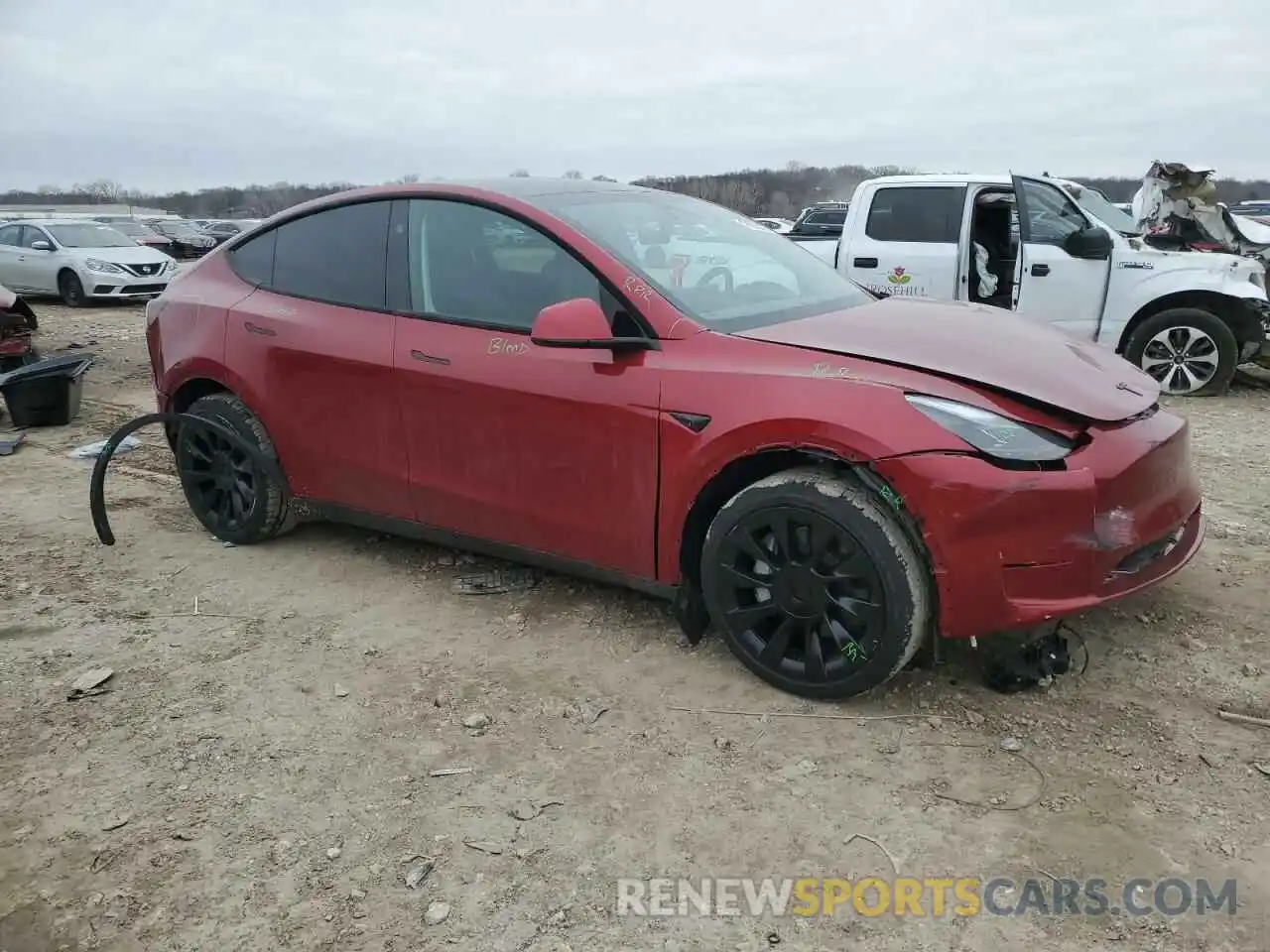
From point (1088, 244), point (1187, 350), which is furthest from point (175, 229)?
point (1187, 350)

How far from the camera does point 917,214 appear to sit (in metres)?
8.05

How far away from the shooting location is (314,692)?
10.6 ft

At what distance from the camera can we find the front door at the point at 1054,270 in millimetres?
7664

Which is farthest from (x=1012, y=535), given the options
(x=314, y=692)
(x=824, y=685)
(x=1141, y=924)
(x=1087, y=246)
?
(x=1087, y=246)

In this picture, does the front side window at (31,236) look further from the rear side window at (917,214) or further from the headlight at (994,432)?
the headlight at (994,432)

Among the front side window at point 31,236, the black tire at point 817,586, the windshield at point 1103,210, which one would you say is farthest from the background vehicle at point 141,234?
the black tire at point 817,586

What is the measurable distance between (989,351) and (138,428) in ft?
12.4

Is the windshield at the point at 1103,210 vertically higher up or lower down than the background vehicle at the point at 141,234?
higher up

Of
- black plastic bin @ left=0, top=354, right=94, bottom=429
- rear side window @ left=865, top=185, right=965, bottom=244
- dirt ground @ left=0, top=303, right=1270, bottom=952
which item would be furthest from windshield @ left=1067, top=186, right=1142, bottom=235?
black plastic bin @ left=0, top=354, right=94, bottom=429

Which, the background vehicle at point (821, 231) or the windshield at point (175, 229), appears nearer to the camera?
the background vehicle at point (821, 231)

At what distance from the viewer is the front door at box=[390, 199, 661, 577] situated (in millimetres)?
3221

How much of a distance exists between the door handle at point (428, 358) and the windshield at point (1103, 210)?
250 inches

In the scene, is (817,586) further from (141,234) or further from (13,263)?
(141,234)

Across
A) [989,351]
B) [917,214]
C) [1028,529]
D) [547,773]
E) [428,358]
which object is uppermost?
[917,214]
